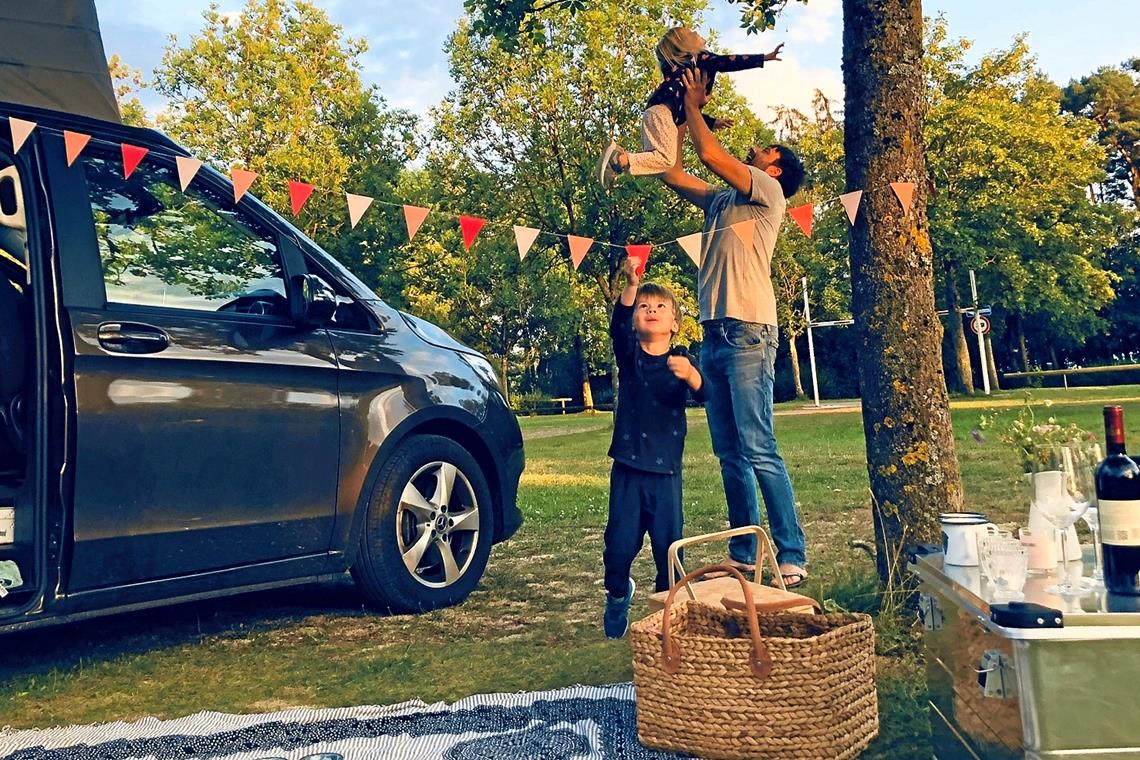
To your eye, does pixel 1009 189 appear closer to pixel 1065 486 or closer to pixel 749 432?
pixel 749 432

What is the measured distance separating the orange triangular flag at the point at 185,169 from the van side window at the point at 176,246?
25mm

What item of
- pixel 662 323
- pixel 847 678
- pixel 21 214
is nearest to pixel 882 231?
pixel 662 323

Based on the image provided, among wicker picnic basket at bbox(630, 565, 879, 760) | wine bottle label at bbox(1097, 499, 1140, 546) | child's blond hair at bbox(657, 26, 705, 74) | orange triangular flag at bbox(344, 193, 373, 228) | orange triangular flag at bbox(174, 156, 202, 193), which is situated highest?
child's blond hair at bbox(657, 26, 705, 74)

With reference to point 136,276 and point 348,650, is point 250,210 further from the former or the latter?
point 348,650

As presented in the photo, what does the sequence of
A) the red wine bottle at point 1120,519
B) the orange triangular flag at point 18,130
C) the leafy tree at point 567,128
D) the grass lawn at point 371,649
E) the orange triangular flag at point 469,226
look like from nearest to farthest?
Answer: the red wine bottle at point 1120,519
the grass lawn at point 371,649
the orange triangular flag at point 18,130
the orange triangular flag at point 469,226
the leafy tree at point 567,128

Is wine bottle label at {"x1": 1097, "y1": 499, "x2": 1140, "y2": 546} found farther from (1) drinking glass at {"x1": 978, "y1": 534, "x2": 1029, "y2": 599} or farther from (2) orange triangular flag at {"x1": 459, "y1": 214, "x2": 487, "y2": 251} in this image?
(2) orange triangular flag at {"x1": 459, "y1": 214, "x2": 487, "y2": 251}

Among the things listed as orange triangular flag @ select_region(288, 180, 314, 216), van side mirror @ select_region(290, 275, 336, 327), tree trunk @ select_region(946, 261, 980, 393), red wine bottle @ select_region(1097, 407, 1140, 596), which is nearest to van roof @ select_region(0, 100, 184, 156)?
van side mirror @ select_region(290, 275, 336, 327)

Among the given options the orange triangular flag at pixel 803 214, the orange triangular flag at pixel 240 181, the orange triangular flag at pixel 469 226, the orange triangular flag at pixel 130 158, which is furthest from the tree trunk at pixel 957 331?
the orange triangular flag at pixel 130 158

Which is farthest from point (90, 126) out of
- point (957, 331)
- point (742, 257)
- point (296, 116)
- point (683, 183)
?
point (957, 331)

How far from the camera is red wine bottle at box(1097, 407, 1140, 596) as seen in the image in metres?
1.92

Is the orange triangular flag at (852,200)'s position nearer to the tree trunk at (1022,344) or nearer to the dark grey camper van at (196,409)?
the dark grey camper van at (196,409)

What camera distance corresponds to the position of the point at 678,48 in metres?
4.21

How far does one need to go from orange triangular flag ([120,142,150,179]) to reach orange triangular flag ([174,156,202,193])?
14 cm

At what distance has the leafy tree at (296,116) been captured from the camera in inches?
885
